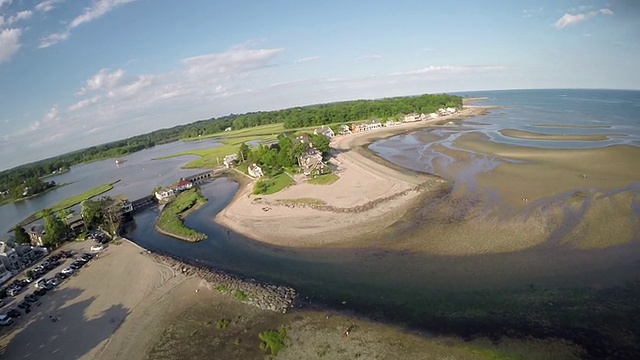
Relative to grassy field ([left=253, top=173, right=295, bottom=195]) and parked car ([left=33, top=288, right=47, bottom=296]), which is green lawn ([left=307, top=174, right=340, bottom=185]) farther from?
parked car ([left=33, top=288, right=47, bottom=296])

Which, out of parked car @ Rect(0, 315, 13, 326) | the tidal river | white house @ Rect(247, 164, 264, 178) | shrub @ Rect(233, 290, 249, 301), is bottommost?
the tidal river

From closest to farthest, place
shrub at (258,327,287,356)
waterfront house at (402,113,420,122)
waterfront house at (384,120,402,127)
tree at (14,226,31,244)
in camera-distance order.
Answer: shrub at (258,327,287,356), tree at (14,226,31,244), waterfront house at (384,120,402,127), waterfront house at (402,113,420,122)

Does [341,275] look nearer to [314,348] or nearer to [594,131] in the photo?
[314,348]

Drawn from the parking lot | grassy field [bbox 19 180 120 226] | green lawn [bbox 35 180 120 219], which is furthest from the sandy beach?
grassy field [bbox 19 180 120 226]

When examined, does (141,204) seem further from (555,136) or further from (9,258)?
(555,136)

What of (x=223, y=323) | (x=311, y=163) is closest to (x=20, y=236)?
(x=223, y=323)

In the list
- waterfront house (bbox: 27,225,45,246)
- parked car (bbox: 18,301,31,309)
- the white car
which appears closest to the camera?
parked car (bbox: 18,301,31,309)

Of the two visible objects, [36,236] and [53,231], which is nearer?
[53,231]
